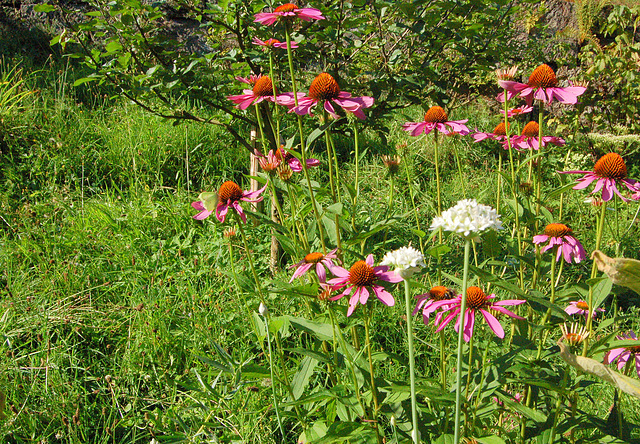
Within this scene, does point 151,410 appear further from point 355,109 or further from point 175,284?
point 355,109

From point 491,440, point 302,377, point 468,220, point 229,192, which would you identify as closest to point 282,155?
point 229,192

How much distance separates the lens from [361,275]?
953 millimetres

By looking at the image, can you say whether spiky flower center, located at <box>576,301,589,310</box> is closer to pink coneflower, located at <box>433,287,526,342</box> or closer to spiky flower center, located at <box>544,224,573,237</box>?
spiky flower center, located at <box>544,224,573,237</box>

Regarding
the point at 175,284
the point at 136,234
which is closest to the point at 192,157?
the point at 136,234

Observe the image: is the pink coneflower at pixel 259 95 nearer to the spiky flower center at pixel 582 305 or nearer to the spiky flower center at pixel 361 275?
the spiky flower center at pixel 361 275

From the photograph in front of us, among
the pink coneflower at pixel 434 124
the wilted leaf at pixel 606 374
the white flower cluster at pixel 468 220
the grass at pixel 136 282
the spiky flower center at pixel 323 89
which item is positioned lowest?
the grass at pixel 136 282

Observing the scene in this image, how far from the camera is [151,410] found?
1.48 m

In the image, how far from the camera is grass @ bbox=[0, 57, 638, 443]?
1382 millimetres

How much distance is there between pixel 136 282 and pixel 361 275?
1.23 m

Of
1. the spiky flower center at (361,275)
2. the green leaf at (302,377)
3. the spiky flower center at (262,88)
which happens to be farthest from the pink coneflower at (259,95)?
the green leaf at (302,377)

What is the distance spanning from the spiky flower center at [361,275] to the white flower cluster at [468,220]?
289mm

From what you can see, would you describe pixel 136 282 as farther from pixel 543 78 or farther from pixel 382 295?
pixel 543 78

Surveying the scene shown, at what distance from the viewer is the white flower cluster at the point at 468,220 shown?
646 millimetres

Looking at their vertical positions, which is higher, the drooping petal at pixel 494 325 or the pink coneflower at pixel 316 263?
the pink coneflower at pixel 316 263
